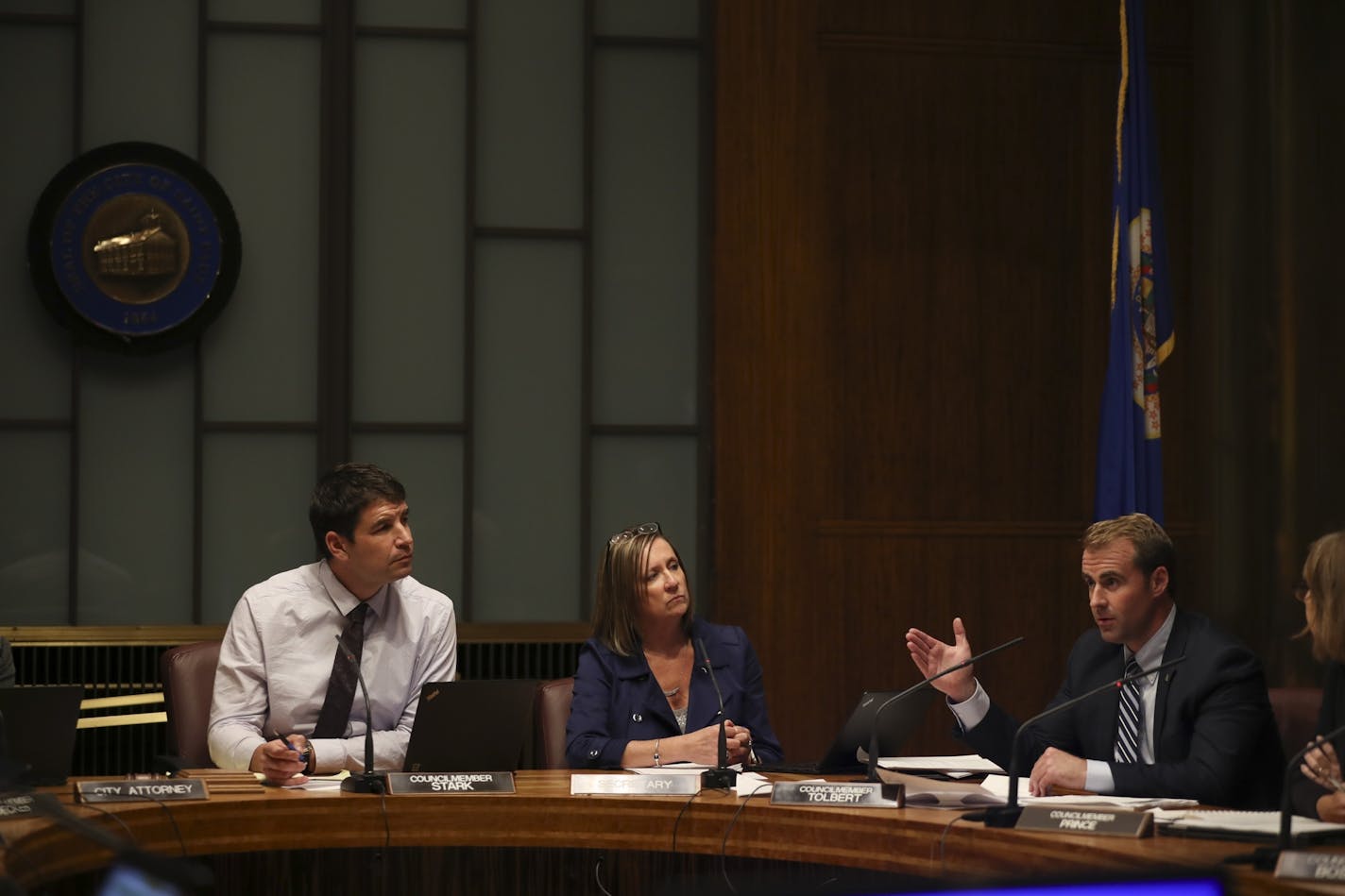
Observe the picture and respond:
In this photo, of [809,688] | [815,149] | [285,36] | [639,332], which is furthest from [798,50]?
[809,688]

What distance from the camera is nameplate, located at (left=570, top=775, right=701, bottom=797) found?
121 inches

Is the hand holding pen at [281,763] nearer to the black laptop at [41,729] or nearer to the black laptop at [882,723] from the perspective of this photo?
the black laptop at [41,729]

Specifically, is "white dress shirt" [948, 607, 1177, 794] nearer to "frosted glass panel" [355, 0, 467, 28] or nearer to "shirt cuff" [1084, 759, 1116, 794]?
"shirt cuff" [1084, 759, 1116, 794]

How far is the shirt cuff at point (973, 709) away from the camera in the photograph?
336 cm

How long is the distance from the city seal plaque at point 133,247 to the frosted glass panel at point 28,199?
0.31ft

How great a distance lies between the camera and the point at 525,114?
5.54 meters

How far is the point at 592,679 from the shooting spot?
12.3ft

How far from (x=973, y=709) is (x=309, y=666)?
1488mm

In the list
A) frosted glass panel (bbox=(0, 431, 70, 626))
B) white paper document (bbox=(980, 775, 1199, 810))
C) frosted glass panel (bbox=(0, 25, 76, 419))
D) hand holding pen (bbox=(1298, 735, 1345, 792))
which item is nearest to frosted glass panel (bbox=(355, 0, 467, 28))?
frosted glass panel (bbox=(0, 25, 76, 419))

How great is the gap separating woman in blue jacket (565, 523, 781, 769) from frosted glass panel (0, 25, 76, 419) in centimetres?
240

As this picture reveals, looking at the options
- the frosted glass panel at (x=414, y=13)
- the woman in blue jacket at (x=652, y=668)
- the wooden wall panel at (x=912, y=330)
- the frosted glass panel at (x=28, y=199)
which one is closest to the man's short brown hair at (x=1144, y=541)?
the woman in blue jacket at (x=652, y=668)

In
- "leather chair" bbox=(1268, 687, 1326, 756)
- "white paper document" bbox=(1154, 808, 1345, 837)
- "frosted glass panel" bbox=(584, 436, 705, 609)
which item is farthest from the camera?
"frosted glass panel" bbox=(584, 436, 705, 609)

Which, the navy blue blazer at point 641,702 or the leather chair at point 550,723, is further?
the leather chair at point 550,723

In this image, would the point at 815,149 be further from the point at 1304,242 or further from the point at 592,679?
the point at 592,679
